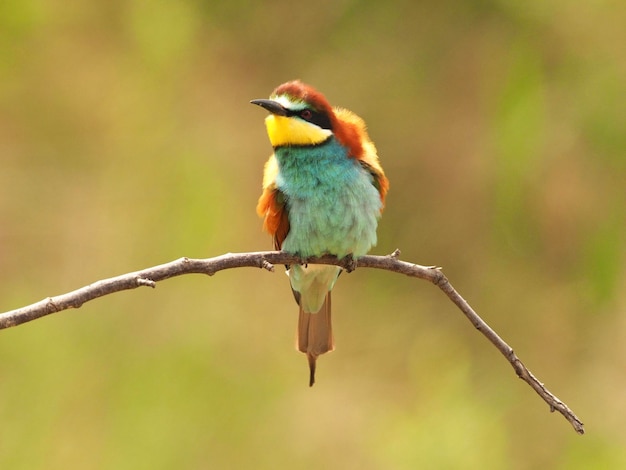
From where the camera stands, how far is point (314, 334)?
2.00 meters

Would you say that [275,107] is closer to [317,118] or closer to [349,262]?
[317,118]

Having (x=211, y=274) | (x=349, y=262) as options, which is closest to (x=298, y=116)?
(x=349, y=262)

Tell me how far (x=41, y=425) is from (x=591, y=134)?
2.13 m

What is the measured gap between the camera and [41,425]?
2971mm

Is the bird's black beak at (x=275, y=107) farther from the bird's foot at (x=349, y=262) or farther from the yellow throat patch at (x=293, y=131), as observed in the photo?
the bird's foot at (x=349, y=262)

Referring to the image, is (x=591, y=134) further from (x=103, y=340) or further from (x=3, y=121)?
(x=3, y=121)

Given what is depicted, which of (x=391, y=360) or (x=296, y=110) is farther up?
(x=296, y=110)

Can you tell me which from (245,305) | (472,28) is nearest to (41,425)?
(245,305)

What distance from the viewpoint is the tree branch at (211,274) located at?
49.4 inches

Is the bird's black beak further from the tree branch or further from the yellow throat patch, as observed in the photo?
the tree branch

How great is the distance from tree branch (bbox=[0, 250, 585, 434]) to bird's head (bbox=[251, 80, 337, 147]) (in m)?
0.24

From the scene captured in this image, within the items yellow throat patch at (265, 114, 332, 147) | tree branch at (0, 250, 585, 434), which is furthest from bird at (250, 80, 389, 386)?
tree branch at (0, 250, 585, 434)

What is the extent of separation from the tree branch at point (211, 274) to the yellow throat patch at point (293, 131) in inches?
9.2

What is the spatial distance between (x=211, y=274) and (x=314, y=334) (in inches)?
26.4
